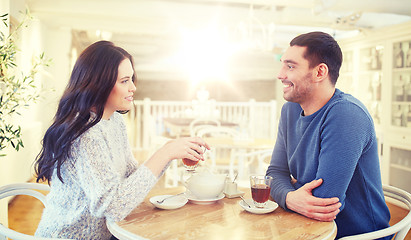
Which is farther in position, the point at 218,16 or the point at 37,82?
the point at 218,16

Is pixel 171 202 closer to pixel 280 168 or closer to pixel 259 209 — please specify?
pixel 259 209

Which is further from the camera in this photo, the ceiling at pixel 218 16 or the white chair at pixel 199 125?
the white chair at pixel 199 125

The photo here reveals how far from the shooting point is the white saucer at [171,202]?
3.96 feet

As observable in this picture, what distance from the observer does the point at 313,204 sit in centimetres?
114

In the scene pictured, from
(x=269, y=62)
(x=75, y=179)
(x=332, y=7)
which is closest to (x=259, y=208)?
(x=75, y=179)

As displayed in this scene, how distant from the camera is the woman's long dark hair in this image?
114 cm

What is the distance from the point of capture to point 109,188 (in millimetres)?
1066

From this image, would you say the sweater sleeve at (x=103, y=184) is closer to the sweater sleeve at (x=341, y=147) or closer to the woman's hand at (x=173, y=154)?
the woman's hand at (x=173, y=154)

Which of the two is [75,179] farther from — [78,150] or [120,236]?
[120,236]

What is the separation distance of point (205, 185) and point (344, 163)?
18.4 inches

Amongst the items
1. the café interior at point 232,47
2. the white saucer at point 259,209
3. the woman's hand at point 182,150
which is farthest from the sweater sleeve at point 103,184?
the café interior at point 232,47

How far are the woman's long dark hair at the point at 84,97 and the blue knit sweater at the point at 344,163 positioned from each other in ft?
2.30

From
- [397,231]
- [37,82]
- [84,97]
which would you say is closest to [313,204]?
[397,231]

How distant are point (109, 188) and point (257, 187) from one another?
18.6 inches
